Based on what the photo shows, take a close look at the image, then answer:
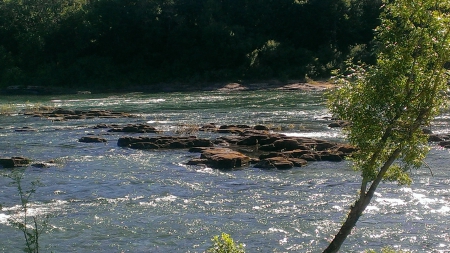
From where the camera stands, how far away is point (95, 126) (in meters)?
35.4

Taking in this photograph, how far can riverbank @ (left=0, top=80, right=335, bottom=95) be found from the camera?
66.7 metres

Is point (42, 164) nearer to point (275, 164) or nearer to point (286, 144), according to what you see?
point (275, 164)

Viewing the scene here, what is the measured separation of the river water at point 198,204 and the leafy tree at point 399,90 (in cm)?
568

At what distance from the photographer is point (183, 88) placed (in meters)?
70.1

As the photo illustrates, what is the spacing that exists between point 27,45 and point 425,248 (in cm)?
7690

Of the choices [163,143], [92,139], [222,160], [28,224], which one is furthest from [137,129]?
[28,224]

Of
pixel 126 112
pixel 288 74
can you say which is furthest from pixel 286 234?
pixel 288 74

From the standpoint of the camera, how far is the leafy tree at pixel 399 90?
26.2 ft

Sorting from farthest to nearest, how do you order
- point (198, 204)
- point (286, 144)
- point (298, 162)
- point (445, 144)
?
point (445, 144)
point (286, 144)
point (298, 162)
point (198, 204)

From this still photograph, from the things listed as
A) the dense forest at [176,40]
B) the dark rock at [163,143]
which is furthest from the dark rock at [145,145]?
the dense forest at [176,40]

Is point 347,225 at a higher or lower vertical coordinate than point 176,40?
lower

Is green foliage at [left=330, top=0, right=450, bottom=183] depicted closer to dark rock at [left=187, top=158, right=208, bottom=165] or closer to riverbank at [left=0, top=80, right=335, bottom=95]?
dark rock at [left=187, top=158, right=208, bottom=165]

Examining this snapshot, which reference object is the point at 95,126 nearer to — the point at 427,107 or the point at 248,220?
the point at 248,220

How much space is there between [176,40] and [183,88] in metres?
11.6
